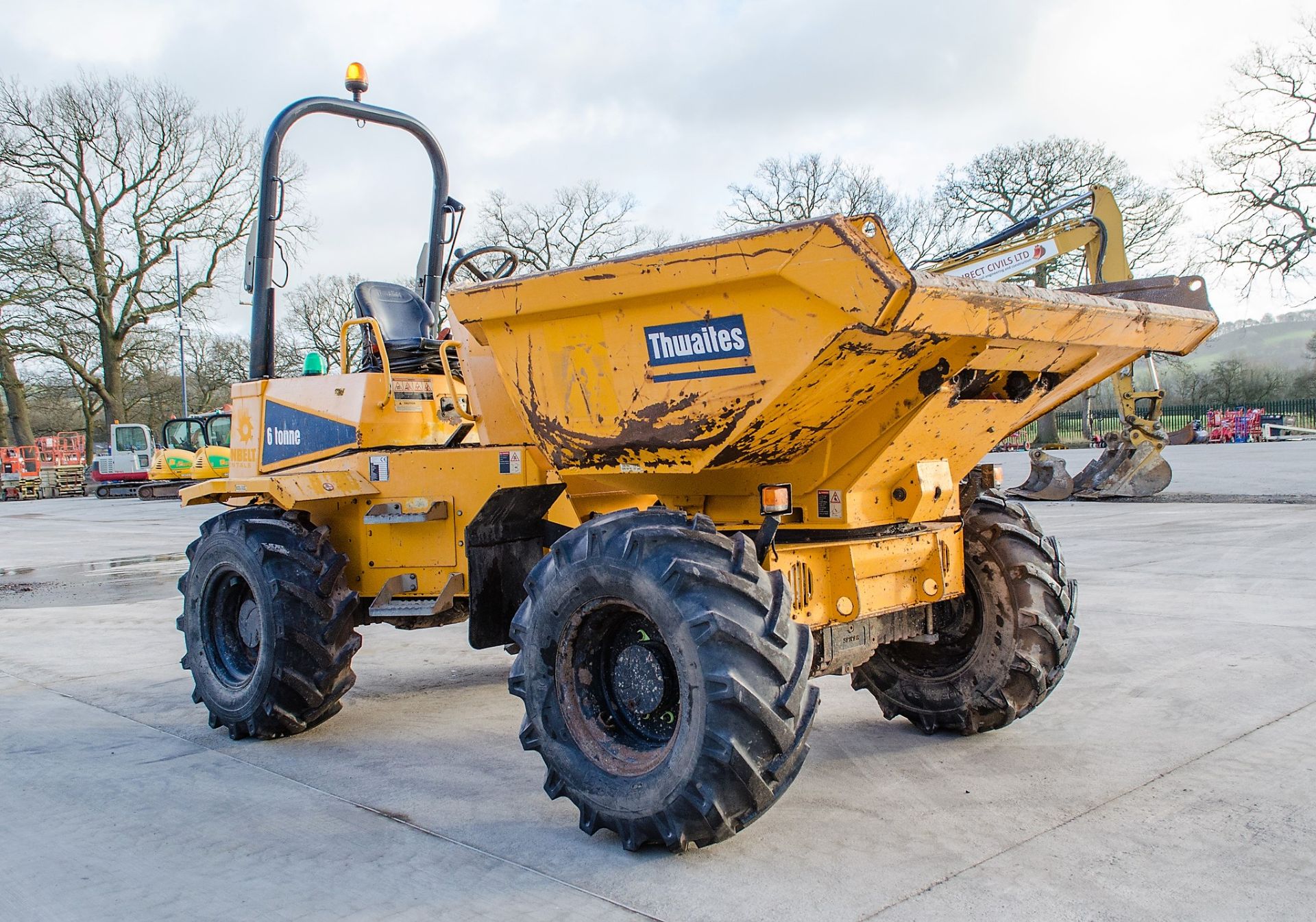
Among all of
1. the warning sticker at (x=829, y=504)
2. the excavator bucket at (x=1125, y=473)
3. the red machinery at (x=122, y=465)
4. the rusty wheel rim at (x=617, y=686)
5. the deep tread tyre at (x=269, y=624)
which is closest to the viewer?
the rusty wheel rim at (x=617, y=686)

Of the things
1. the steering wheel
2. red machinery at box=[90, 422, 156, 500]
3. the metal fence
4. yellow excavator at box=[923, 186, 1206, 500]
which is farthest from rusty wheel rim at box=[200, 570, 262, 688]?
the metal fence

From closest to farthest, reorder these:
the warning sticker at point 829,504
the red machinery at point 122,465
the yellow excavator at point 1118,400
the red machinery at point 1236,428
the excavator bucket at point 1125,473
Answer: the warning sticker at point 829,504, the yellow excavator at point 1118,400, the excavator bucket at point 1125,473, the red machinery at point 122,465, the red machinery at point 1236,428

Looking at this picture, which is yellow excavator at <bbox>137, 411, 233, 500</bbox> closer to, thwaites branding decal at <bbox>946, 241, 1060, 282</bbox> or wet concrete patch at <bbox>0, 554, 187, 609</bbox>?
wet concrete patch at <bbox>0, 554, 187, 609</bbox>

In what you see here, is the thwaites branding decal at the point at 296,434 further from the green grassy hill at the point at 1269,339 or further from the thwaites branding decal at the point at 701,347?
the green grassy hill at the point at 1269,339

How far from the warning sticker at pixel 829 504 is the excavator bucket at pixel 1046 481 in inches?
526

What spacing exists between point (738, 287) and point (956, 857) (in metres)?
1.90

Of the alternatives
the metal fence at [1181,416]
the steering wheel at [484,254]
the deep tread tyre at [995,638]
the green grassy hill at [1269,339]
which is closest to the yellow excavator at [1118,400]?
the steering wheel at [484,254]

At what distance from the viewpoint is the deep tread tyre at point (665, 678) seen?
324 centimetres

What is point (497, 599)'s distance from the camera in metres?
4.89

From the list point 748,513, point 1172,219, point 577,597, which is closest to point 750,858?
point 577,597

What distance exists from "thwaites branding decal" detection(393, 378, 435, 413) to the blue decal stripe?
2210mm

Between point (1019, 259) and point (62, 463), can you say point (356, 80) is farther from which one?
point (62, 463)

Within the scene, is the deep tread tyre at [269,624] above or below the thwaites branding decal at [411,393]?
below

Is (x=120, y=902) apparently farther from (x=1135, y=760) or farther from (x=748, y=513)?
(x=1135, y=760)
